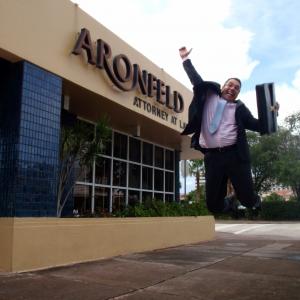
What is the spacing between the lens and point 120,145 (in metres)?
18.1

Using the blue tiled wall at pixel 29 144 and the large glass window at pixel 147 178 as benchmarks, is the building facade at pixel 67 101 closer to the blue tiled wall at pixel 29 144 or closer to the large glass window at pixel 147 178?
the blue tiled wall at pixel 29 144

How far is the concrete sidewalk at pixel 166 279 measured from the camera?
27.5ft

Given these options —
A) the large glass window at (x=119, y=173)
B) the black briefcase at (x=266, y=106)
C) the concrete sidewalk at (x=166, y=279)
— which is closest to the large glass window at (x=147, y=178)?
the large glass window at (x=119, y=173)

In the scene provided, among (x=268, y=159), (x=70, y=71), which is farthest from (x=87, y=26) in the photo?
(x=268, y=159)

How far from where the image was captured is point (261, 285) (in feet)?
30.8

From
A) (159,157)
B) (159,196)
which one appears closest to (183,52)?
(159,157)

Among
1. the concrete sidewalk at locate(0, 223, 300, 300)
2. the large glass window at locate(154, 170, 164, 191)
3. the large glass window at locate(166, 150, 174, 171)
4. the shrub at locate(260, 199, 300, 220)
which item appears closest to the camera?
the concrete sidewalk at locate(0, 223, 300, 300)

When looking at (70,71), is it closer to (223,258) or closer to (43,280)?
(43,280)

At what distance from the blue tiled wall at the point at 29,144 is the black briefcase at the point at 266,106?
7.27m

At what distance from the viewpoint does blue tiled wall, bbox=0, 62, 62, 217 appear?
425 inches

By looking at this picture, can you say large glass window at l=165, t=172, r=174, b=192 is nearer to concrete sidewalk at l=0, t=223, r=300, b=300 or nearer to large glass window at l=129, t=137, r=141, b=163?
large glass window at l=129, t=137, r=141, b=163

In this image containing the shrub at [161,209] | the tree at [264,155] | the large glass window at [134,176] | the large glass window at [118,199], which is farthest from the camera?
the tree at [264,155]

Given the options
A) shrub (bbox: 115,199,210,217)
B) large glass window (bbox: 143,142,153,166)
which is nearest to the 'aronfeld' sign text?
large glass window (bbox: 143,142,153,166)

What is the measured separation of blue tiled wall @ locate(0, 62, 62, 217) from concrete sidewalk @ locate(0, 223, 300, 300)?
1553 millimetres
